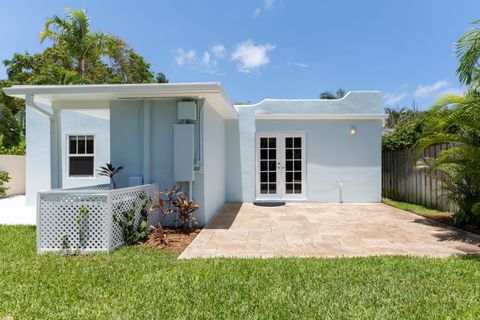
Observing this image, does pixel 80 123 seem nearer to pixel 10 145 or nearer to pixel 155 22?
pixel 155 22

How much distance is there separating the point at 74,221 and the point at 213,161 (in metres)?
4.21

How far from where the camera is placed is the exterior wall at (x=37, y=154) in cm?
1077

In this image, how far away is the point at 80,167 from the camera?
35.3ft

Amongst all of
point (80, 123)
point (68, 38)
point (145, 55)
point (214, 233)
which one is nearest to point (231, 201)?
point (214, 233)

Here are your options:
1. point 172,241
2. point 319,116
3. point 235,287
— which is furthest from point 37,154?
point 319,116

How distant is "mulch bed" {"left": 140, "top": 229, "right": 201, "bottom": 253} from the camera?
561 centimetres

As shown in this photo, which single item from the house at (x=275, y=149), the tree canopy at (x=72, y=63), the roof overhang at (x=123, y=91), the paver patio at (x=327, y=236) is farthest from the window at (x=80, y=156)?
the paver patio at (x=327, y=236)

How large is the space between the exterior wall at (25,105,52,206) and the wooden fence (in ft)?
42.4

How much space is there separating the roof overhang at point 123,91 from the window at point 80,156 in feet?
12.1

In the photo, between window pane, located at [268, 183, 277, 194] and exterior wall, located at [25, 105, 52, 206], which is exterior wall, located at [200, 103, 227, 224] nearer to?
window pane, located at [268, 183, 277, 194]

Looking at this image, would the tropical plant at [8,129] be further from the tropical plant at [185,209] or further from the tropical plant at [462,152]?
the tropical plant at [462,152]

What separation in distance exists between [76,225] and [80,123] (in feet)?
22.6

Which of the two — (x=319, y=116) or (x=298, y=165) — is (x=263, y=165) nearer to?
(x=298, y=165)

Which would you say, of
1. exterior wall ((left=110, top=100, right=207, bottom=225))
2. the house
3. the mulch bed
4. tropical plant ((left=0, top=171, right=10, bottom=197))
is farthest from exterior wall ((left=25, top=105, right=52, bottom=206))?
the mulch bed
